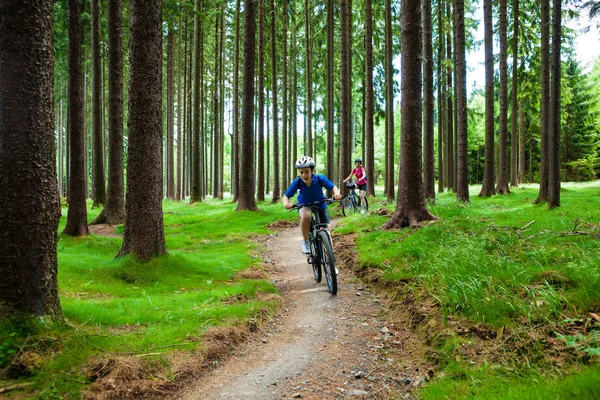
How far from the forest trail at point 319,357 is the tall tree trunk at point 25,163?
1883 mm

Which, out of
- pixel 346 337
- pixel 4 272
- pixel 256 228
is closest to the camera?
pixel 4 272

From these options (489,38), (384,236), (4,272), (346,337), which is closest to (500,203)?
(489,38)

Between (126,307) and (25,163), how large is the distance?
7.98 feet

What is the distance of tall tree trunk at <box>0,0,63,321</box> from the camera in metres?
3.75

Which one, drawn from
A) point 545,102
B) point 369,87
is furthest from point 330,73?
point 545,102

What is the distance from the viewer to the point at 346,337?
5164 mm

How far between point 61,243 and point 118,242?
1337 millimetres

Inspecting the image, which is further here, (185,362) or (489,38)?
(489,38)

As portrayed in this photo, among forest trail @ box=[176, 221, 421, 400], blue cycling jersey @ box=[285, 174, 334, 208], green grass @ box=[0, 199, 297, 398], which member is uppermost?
blue cycling jersey @ box=[285, 174, 334, 208]

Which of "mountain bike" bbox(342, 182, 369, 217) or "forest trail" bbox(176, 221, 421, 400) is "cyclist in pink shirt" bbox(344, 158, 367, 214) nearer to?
"mountain bike" bbox(342, 182, 369, 217)

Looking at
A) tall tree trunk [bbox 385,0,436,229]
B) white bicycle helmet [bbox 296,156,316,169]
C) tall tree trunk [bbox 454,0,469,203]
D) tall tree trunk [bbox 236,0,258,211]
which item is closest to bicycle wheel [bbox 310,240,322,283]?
Result: white bicycle helmet [bbox 296,156,316,169]

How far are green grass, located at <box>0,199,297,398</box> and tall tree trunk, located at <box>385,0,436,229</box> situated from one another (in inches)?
162

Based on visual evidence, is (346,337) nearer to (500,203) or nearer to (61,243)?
(61,243)

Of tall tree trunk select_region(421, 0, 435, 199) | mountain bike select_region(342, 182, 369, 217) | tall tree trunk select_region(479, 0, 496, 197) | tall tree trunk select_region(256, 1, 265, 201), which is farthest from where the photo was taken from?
tall tree trunk select_region(256, 1, 265, 201)
